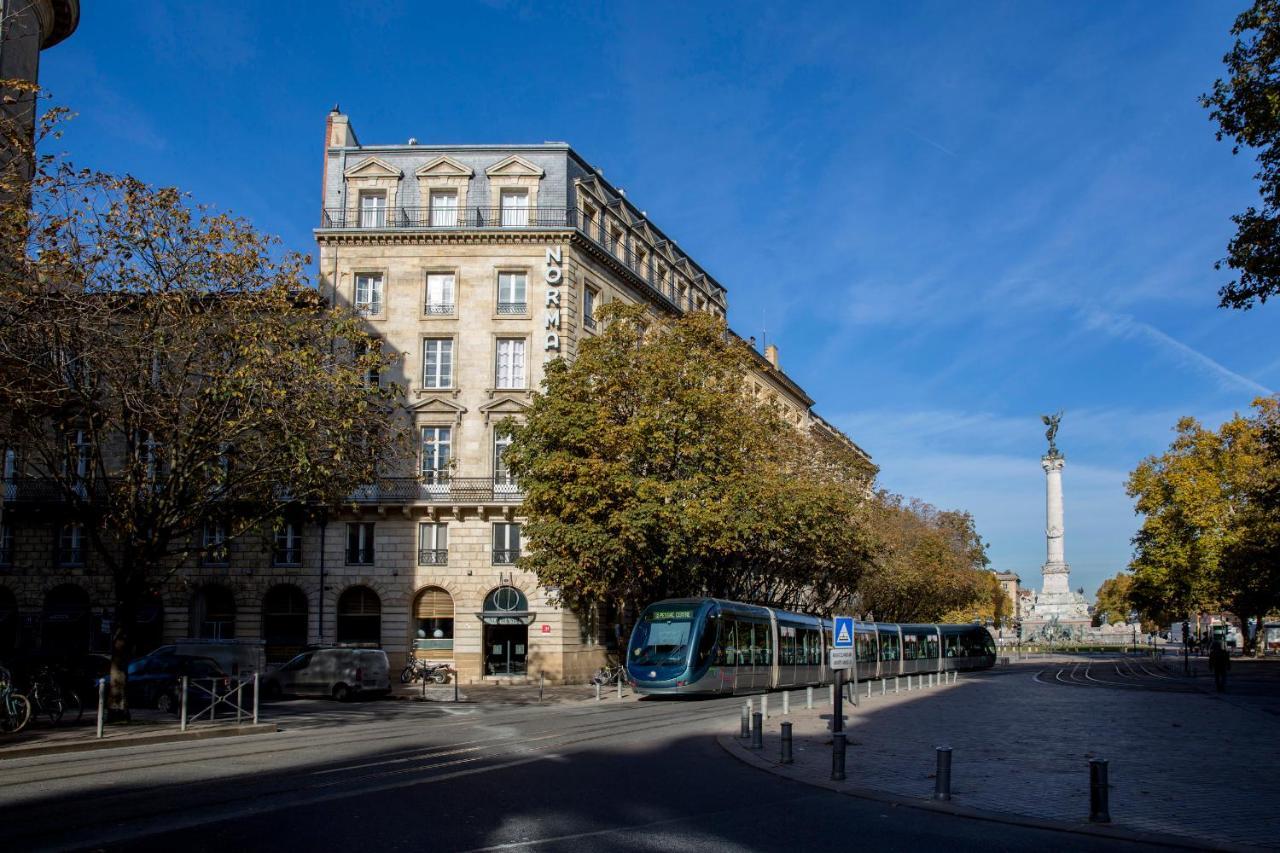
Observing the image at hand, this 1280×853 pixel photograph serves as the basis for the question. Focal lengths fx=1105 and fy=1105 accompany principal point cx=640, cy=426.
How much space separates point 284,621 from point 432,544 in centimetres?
663

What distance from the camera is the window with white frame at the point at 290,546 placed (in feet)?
146

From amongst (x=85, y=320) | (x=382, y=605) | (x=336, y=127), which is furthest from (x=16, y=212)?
(x=336, y=127)

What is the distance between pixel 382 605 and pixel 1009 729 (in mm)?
28424

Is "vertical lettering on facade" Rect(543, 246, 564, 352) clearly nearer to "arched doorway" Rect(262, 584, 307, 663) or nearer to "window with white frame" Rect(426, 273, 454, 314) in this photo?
"window with white frame" Rect(426, 273, 454, 314)

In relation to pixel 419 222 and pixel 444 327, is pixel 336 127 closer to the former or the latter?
pixel 419 222

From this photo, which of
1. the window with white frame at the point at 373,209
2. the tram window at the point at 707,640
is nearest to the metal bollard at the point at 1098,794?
the tram window at the point at 707,640

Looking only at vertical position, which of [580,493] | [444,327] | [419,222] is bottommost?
[580,493]

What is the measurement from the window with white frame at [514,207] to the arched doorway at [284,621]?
58.1 ft

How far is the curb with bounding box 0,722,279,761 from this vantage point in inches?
646

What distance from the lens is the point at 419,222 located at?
46969 mm

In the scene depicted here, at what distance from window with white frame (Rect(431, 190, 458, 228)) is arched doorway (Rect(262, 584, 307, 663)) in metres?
16.4

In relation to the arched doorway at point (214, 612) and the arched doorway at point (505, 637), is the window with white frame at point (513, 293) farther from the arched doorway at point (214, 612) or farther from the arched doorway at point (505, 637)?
the arched doorway at point (214, 612)

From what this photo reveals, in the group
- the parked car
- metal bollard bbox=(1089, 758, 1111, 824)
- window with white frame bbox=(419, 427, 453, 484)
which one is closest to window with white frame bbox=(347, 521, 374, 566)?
window with white frame bbox=(419, 427, 453, 484)

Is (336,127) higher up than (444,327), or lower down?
higher up
